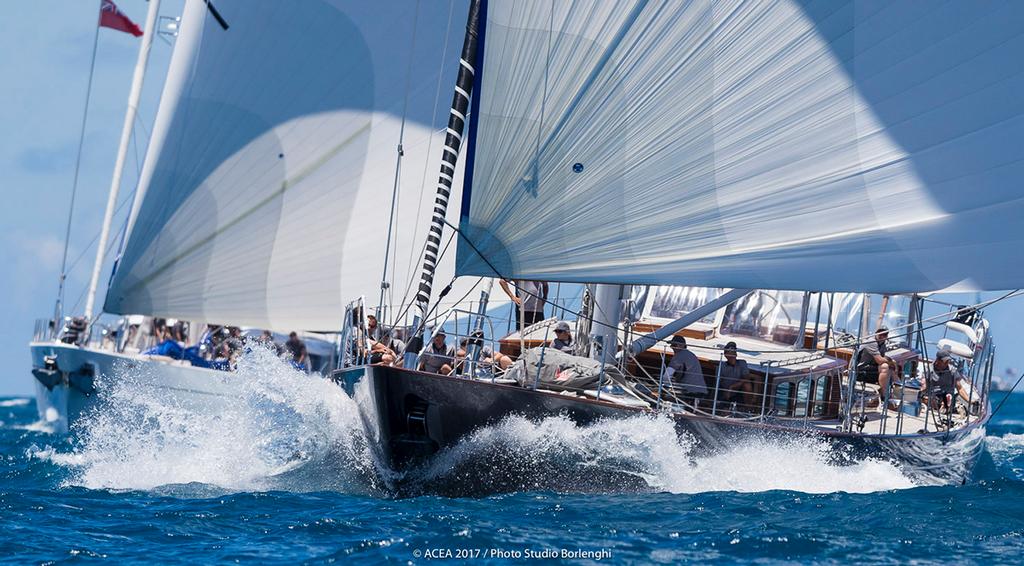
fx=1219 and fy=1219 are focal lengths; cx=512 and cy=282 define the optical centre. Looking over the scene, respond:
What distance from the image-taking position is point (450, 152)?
11641 millimetres

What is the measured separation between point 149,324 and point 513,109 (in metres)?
16.1

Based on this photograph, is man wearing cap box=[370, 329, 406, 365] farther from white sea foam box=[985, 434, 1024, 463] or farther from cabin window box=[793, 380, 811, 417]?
white sea foam box=[985, 434, 1024, 463]

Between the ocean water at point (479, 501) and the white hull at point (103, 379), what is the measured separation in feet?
21.8

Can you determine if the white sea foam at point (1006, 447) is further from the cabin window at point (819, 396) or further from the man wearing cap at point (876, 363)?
the cabin window at point (819, 396)

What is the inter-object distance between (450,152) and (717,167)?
2.55m

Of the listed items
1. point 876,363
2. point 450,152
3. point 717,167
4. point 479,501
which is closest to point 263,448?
point 479,501

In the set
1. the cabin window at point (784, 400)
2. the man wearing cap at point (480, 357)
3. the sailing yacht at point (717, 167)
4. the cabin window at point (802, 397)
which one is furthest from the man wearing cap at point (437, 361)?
the cabin window at point (802, 397)

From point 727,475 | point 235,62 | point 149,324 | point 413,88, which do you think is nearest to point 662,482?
point 727,475

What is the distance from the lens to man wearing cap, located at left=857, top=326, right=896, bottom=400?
13.2m

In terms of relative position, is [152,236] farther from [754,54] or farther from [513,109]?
[754,54]

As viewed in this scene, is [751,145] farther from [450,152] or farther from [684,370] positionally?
[450,152]

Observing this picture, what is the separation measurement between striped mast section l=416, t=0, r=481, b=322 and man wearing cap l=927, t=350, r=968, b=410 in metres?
5.54

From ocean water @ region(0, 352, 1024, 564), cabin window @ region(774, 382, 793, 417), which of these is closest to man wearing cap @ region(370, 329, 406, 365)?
ocean water @ region(0, 352, 1024, 564)

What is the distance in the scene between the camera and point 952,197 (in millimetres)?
10578
